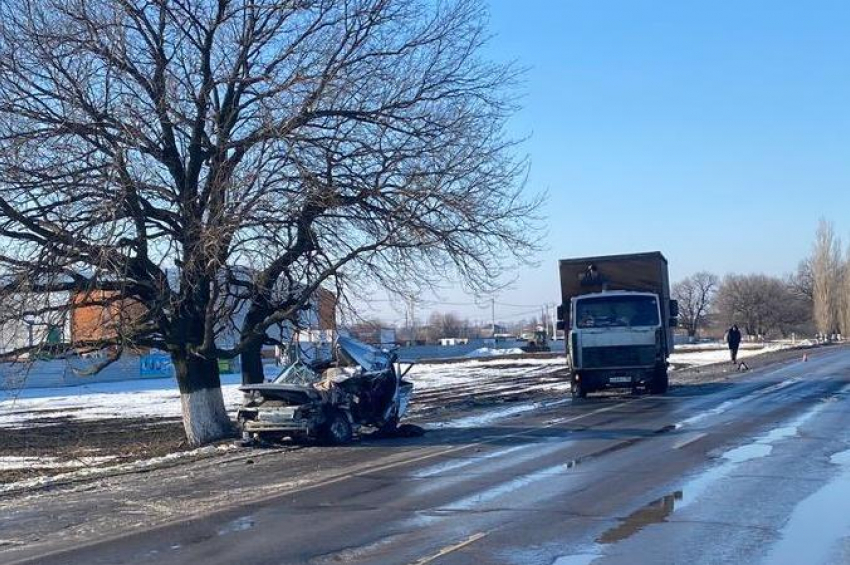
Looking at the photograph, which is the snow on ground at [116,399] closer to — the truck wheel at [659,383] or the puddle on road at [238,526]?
the truck wheel at [659,383]

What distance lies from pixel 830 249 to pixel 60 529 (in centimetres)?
11831

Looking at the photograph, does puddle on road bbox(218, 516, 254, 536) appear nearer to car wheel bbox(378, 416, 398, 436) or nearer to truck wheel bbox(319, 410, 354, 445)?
truck wheel bbox(319, 410, 354, 445)

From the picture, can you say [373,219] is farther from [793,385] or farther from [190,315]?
[793,385]

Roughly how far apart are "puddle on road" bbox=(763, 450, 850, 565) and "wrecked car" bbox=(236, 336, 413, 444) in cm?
957

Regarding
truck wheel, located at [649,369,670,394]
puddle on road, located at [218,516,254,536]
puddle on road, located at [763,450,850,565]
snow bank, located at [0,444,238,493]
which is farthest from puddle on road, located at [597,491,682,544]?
truck wheel, located at [649,369,670,394]

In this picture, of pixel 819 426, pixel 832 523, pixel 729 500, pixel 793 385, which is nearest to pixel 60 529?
pixel 729 500

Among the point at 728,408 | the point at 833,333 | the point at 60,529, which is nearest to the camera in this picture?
the point at 60,529

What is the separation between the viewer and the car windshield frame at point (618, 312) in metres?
29.3

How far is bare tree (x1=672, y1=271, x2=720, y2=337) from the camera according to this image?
495 feet

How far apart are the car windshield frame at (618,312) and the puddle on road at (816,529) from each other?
56.3 feet

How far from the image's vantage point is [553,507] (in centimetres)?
1095

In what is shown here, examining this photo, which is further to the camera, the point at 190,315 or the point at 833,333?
the point at 833,333

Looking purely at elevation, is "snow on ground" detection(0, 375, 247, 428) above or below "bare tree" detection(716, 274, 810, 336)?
below

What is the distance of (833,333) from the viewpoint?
117312mm
